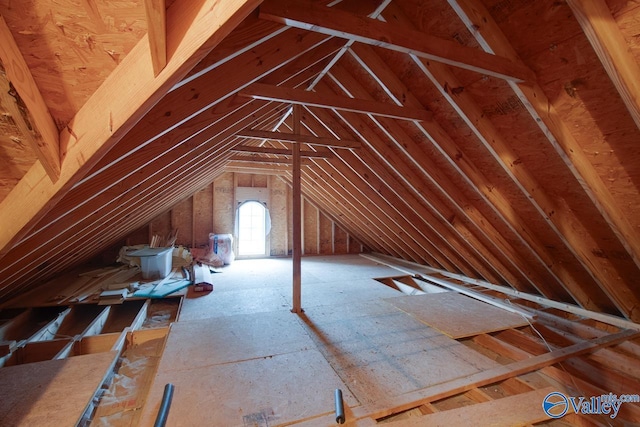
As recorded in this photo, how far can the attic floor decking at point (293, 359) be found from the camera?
5.84 feet

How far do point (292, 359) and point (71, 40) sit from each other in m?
2.44

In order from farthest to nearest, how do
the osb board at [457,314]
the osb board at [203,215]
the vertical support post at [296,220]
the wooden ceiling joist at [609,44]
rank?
1. the osb board at [203,215]
2. the vertical support post at [296,220]
3. the osb board at [457,314]
4. the wooden ceiling joist at [609,44]

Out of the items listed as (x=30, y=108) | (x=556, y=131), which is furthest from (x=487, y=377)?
(x=30, y=108)

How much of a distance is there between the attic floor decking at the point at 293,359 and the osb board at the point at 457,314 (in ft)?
0.54

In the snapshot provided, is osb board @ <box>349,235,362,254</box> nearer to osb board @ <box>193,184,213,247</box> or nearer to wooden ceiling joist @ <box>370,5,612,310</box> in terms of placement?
osb board @ <box>193,184,213,247</box>

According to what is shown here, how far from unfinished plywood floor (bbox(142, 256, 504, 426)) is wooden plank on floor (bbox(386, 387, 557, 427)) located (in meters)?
0.27

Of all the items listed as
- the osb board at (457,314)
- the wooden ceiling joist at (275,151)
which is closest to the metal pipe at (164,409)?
the osb board at (457,314)

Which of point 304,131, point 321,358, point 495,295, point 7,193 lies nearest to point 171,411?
point 321,358

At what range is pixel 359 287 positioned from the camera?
4.66 m

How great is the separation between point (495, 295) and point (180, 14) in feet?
16.3

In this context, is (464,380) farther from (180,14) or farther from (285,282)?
(285,282)

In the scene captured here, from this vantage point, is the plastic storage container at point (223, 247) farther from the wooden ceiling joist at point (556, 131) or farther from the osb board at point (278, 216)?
the wooden ceiling joist at point (556, 131)

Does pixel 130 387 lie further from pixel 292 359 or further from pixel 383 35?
pixel 383 35

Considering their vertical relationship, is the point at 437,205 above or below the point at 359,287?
above
